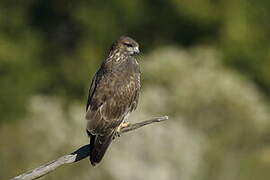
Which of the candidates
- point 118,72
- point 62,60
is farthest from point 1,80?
point 118,72

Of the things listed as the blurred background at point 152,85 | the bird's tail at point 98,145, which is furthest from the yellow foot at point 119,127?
the blurred background at point 152,85

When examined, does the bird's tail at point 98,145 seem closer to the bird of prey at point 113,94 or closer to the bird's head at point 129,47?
the bird of prey at point 113,94

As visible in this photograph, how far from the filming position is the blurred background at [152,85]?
2355 centimetres

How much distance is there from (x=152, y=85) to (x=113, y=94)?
13.1 meters

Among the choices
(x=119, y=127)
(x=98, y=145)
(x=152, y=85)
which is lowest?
(x=152, y=85)

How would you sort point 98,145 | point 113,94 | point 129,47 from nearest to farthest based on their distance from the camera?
point 98,145, point 113,94, point 129,47

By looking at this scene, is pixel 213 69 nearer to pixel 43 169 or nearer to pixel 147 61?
pixel 147 61

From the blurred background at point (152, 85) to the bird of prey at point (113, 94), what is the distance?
809cm

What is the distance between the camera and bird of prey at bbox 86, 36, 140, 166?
44.9ft

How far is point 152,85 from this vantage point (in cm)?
2711

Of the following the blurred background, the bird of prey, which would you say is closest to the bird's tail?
the bird of prey

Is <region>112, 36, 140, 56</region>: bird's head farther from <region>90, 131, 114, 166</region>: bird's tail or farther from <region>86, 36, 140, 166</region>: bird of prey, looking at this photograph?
<region>90, 131, 114, 166</region>: bird's tail

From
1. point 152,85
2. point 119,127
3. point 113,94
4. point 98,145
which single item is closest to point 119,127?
point 119,127

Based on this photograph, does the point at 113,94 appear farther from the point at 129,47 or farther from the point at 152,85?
the point at 152,85
